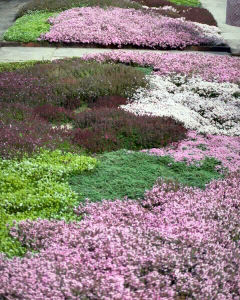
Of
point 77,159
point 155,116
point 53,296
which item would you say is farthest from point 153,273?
point 155,116

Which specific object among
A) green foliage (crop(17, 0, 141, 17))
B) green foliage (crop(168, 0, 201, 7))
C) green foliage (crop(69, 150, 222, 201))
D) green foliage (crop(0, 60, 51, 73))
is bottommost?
green foliage (crop(69, 150, 222, 201))

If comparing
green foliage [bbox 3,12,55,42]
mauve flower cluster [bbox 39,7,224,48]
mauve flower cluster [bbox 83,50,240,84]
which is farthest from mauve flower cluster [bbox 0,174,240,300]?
green foliage [bbox 3,12,55,42]

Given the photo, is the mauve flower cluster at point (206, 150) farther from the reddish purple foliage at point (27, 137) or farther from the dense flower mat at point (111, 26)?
the dense flower mat at point (111, 26)

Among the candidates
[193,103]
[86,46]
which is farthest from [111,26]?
[193,103]

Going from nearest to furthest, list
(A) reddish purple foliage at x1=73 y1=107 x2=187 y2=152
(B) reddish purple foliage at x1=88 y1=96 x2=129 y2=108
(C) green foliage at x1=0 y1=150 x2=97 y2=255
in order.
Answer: (C) green foliage at x1=0 y1=150 x2=97 y2=255
(A) reddish purple foliage at x1=73 y1=107 x2=187 y2=152
(B) reddish purple foliage at x1=88 y1=96 x2=129 y2=108

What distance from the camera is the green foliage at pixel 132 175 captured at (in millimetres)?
6625

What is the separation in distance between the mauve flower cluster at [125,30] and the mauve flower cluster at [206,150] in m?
7.42

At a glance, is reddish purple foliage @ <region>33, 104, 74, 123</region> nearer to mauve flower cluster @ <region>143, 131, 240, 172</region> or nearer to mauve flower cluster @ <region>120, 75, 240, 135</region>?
mauve flower cluster @ <region>120, 75, 240, 135</region>

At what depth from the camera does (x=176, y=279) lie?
16.0 ft

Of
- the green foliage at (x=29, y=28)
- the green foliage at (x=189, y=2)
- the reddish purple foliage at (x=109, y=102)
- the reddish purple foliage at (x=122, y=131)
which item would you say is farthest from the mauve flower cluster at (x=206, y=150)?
the green foliage at (x=189, y=2)

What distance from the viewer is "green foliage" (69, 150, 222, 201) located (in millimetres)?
6625

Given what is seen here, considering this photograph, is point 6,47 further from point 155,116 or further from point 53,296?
point 53,296

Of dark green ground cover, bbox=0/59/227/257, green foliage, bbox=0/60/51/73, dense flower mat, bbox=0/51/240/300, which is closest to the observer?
dense flower mat, bbox=0/51/240/300

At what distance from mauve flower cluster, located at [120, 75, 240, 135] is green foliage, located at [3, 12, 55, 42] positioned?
18.0 feet
